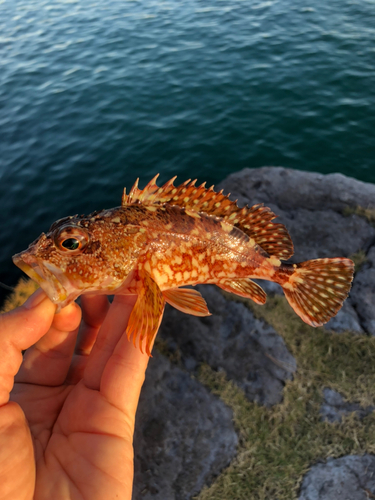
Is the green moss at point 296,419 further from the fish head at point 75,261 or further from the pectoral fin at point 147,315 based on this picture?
the fish head at point 75,261

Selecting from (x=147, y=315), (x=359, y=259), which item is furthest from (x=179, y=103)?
(x=147, y=315)

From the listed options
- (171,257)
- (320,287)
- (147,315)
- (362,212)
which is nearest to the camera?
(147,315)

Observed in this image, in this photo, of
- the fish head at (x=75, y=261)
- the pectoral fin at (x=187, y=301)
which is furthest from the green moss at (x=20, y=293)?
the pectoral fin at (x=187, y=301)

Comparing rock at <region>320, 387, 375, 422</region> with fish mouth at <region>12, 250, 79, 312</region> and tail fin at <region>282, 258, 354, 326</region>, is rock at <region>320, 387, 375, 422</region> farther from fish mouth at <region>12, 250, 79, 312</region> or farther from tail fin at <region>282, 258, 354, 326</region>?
fish mouth at <region>12, 250, 79, 312</region>

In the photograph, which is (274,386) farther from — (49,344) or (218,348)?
(49,344)

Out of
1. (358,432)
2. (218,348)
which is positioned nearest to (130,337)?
(218,348)

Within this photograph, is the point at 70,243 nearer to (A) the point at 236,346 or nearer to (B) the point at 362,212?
(A) the point at 236,346

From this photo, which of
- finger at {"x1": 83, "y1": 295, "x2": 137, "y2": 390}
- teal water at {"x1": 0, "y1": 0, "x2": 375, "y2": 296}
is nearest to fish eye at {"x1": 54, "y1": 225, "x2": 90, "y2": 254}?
finger at {"x1": 83, "y1": 295, "x2": 137, "y2": 390}
